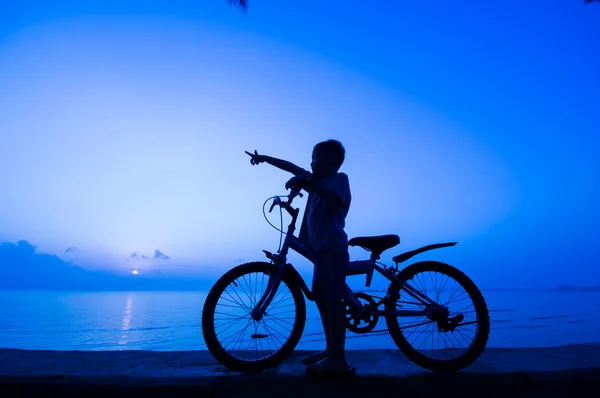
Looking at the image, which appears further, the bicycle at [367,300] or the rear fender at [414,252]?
the rear fender at [414,252]

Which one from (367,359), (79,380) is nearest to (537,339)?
(367,359)

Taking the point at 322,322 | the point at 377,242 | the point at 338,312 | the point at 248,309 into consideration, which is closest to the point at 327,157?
the point at 377,242

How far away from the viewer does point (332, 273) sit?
309 cm

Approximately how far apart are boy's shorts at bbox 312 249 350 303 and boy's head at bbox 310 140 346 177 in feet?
2.18

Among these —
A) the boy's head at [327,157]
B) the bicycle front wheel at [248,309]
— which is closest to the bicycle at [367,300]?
the bicycle front wheel at [248,309]

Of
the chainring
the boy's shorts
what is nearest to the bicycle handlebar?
the boy's shorts

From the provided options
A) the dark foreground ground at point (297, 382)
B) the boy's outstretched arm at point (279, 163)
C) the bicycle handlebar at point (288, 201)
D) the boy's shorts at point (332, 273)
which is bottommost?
the dark foreground ground at point (297, 382)

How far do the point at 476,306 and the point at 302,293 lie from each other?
56.6 inches

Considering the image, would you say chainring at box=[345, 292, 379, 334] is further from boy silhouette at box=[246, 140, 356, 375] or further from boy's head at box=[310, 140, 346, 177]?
boy's head at box=[310, 140, 346, 177]

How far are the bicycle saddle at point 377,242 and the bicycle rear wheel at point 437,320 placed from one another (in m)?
0.30

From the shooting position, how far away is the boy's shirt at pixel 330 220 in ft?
10.2

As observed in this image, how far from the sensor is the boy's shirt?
3104 millimetres

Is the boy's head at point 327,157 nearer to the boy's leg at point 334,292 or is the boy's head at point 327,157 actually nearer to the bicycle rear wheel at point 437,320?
the boy's leg at point 334,292

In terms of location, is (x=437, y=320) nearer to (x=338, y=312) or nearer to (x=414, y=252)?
(x=414, y=252)
